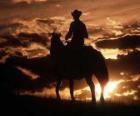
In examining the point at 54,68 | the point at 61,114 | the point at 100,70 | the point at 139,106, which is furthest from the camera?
the point at 54,68

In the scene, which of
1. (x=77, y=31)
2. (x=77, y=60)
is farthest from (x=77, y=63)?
(x=77, y=31)

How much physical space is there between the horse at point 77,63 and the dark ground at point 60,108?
1.08 meters

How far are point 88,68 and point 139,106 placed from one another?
3065mm

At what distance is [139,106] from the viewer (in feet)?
67.6

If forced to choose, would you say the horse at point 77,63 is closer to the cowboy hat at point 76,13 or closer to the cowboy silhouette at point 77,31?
the cowboy silhouette at point 77,31

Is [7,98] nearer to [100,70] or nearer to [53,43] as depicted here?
[53,43]

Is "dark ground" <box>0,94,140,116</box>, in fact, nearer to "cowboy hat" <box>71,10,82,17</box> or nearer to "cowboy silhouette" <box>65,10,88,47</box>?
"cowboy silhouette" <box>65,10,88,47</box>

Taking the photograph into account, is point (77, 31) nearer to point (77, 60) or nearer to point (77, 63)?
point (77, 60)

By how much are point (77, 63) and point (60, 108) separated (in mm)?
2952

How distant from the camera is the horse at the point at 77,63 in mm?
21894

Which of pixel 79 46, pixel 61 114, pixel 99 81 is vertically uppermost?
pixel 79 46

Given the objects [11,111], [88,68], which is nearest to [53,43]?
[88,68]

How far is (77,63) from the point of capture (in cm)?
2277

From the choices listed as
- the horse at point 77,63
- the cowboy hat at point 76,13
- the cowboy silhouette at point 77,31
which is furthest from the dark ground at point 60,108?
the cowboy hat at point 76,13
